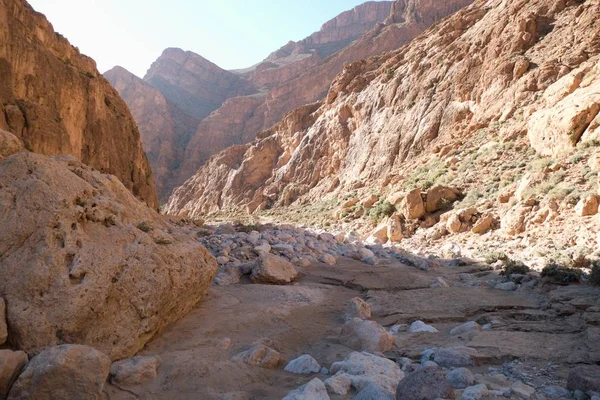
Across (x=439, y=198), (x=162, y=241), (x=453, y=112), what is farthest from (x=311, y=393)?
(x=453, y=112)

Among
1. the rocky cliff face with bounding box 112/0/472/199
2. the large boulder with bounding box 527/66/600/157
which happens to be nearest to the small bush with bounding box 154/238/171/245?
the large boulder with bounding box 527/66/600/157

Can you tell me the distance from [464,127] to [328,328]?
21.3m

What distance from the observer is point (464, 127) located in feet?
73.6

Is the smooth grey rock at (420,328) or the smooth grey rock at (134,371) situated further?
the smooth grey rock at (420,328)

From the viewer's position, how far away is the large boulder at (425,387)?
217 centimetres

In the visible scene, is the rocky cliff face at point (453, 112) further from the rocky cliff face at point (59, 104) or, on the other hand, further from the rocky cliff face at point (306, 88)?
the rocky cliff face at point (306, 88)

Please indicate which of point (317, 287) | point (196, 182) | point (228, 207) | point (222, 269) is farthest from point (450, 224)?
point (196, 182)

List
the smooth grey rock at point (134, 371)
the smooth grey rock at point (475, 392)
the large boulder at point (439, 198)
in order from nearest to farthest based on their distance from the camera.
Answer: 1. the smooth grey rock at point (475, 392)
2. the smooth grey rock at point (134, 371)
3. the large boulder at point (439, 198)

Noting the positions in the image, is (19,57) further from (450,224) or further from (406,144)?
(406,144)

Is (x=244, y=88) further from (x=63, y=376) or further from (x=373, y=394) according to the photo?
(x=373, y=394)

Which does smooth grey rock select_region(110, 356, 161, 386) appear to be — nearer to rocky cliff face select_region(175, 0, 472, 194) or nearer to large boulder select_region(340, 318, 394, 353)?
large boulder select_region(340, 318, 394, 353)

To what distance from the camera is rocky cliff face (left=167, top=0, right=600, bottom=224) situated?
15.2 m

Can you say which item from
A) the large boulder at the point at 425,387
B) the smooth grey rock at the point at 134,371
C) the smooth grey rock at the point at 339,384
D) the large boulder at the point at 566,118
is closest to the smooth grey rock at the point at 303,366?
the smooth grey rock at the point at 339,384

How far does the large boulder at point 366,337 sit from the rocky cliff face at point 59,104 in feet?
44.8
